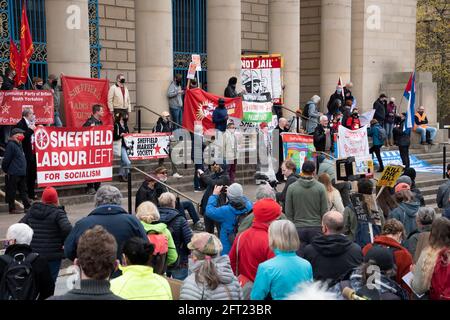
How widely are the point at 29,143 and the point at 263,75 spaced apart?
891cm

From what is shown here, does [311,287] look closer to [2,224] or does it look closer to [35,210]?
[35,210]

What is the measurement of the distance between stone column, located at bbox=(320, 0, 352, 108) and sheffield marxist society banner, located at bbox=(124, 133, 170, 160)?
10.8 metres

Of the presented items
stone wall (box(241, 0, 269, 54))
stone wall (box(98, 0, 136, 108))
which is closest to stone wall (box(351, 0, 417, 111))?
stone wall (box(241, 0, 269, 54))

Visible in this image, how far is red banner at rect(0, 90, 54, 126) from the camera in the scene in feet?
46.1

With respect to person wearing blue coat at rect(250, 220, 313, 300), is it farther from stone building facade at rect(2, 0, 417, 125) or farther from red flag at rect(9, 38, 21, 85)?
stone building facade at rect(2, 0, 417, 125)

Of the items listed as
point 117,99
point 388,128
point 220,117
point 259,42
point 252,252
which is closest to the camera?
point 252,252

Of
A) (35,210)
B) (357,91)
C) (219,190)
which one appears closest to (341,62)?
(357,91)

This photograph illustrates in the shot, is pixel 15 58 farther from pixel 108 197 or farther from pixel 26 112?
pixel 108 197

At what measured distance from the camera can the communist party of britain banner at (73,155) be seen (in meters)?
13.1

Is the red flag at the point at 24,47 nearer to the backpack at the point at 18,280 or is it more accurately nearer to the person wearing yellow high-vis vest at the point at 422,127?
the backpack at the point at 18,280

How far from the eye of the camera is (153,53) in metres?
18.4

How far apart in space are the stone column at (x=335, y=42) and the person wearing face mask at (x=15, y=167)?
48.4 ft

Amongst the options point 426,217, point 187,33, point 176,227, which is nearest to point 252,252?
point 176,227

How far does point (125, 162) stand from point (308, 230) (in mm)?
7525
